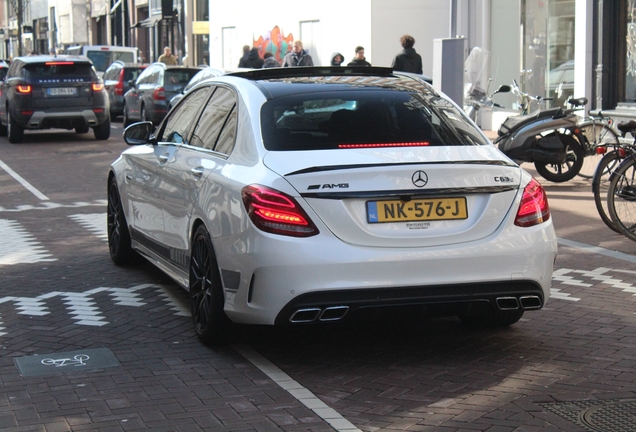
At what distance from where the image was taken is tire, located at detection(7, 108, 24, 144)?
74.6 feet

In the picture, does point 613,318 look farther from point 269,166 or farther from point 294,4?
point 294,4

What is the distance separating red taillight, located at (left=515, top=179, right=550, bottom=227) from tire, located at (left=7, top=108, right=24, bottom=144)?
60.6 ft

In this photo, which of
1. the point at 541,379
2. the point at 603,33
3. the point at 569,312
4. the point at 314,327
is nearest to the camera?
the point at 541,379

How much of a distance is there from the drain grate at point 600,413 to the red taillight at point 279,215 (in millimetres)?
1372

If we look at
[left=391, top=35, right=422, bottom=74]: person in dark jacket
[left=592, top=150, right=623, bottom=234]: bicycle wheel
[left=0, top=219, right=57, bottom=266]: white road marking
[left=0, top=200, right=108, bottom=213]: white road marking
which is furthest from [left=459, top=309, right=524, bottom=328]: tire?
[left=391, top=35, right=422, bottom=74]: person in dark jacket

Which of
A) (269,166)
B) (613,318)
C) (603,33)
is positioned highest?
(603,33)

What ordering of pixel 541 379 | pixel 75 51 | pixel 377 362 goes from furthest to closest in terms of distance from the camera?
pixel 75 51
pixel 377 362
pixel 541 379

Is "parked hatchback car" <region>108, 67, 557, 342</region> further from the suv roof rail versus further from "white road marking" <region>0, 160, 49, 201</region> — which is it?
"white road marking" <region>0, 160, 49, 201</region>

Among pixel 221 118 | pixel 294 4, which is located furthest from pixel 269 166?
pixel 294 4

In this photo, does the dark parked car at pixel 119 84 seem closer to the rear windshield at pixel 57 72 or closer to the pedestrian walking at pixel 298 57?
the pedestrian walking at pixel 298 57

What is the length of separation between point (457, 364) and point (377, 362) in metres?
0.40

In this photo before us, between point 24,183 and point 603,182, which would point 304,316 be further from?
point 24,183

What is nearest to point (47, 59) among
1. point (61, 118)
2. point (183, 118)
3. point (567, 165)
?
point (61, 118)

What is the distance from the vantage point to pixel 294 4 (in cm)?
3391
